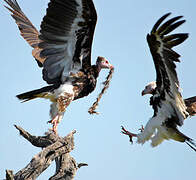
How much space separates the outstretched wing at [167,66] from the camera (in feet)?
20.1

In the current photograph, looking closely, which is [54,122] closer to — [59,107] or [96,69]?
[59,107]

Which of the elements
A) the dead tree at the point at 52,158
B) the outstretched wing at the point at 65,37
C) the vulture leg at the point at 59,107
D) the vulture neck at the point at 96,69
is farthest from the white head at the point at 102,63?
the dead tree at the point at 52,158

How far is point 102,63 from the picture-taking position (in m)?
9.03

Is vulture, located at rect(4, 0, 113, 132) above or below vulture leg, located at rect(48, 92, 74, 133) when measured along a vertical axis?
above

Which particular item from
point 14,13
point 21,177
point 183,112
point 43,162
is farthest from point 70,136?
point 14,13

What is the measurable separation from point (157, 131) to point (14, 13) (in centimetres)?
532

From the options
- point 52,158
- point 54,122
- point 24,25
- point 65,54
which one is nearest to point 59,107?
point 54,122

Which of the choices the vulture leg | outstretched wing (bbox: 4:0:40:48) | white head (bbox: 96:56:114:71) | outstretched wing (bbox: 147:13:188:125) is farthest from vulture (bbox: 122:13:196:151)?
outstretched wing (bbox: 4:0:40:48)

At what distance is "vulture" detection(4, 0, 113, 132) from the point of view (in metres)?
7.94

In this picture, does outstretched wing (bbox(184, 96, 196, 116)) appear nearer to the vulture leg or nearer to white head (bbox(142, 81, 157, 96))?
white head (bbox(142, 81, 157, 96))

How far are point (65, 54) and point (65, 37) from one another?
1.21 ft

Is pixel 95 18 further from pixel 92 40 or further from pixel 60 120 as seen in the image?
pixel 60 120

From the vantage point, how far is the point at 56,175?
22.6 ft

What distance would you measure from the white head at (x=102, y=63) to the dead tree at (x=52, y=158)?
85.6 inches
